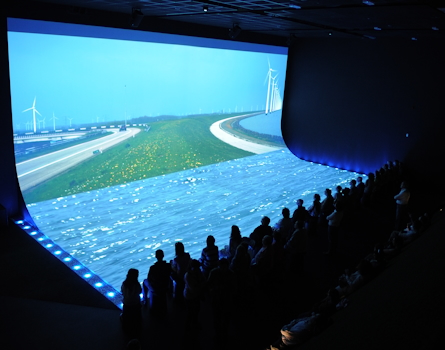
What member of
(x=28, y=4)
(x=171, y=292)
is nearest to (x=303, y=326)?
(x=171, y=292)

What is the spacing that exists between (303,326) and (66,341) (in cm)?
266

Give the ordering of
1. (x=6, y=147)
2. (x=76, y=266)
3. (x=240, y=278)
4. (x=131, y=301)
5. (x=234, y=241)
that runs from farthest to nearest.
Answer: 1. (x=6, y=147)
2. (x=76, y=266)
3. (x=234, y=241)
4. (x=240, y=278)
5. (x=131, y=301)

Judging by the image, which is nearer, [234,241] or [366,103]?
[234,241]

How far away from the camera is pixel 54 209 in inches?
407

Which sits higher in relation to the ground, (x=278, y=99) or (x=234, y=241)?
(x=278, y=99)

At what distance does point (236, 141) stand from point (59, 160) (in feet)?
23.7

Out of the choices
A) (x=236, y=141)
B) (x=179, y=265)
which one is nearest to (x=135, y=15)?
(x=179, y=265)

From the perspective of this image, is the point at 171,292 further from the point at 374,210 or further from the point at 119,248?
the point at 374,210

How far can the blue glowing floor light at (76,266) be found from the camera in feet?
18.7

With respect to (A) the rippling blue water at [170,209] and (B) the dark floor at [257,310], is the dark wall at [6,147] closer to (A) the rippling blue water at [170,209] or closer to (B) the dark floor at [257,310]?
(A) the rippling blue water at [170,209]

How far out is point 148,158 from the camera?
13.2 metres

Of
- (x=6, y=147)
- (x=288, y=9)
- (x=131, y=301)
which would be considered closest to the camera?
(x=131, y=301)

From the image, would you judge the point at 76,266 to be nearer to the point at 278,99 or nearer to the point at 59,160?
the point at 59,160

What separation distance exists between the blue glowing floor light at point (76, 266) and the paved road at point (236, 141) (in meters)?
7.97
